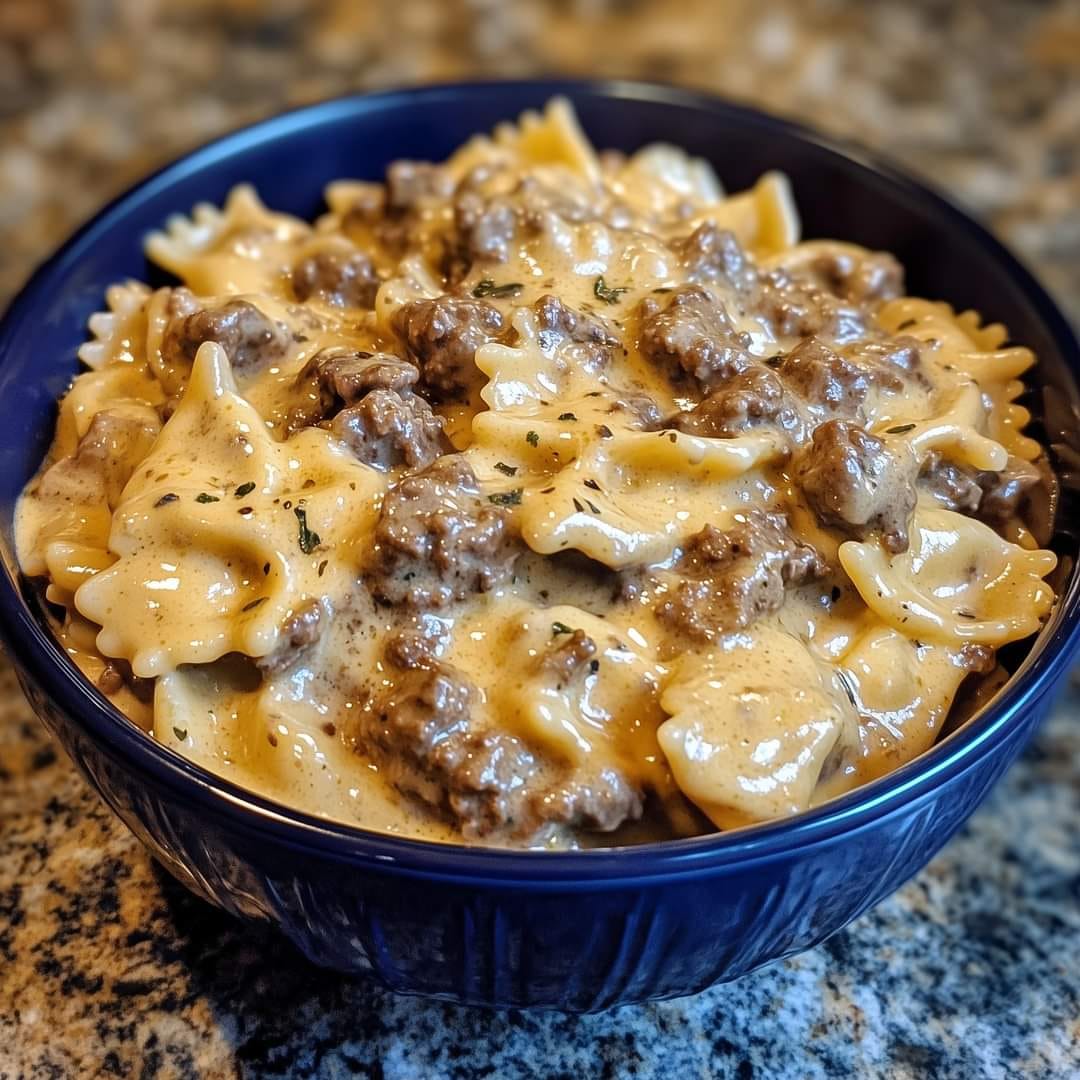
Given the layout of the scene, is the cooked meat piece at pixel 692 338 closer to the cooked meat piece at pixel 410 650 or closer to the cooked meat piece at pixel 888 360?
the cooked meat piece at pixel 888 360

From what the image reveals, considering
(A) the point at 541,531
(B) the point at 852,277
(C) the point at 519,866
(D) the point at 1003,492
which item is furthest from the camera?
(B) the point at 852,277

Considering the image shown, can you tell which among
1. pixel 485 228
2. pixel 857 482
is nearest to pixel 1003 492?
pixel 857 482

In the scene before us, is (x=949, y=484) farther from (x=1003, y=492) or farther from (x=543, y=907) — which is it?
(x=543, y=907)

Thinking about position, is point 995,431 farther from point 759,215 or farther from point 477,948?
point 477,948

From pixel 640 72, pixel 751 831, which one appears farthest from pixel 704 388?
pixel 640 72

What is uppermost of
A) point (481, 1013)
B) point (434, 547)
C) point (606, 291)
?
point (606, 291)

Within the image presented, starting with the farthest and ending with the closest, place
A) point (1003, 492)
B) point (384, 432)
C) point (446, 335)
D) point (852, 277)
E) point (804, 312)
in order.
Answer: point (852, 277) < point (804, 312) < point (1003, 492) < point (446, 335) < point (384, 432)

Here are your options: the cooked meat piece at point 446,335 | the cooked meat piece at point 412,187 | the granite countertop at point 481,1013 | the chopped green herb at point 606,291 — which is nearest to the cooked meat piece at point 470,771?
the granite countertop at point 481,1013
